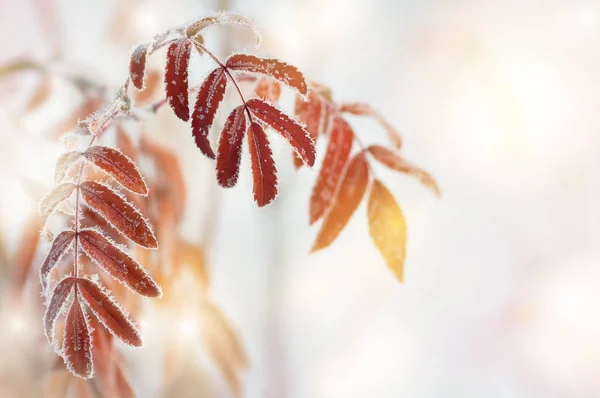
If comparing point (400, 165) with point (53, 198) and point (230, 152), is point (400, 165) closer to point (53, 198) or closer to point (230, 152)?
point (230, 152)

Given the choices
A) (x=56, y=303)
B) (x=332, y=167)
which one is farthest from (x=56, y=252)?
(x=332, y=167)

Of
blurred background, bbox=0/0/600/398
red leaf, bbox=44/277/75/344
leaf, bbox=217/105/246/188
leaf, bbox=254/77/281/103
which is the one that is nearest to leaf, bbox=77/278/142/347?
red leaf, bbox=44/277/75/344

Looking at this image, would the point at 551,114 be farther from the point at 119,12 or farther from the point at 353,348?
the point at 119,12

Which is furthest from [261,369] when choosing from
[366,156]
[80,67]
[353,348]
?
[366,156]

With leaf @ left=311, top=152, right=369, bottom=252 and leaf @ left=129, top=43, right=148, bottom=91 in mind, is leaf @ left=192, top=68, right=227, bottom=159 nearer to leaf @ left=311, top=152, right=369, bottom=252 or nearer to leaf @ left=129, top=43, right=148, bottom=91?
leaf @ left=129, top=43, right=148, bottom=91

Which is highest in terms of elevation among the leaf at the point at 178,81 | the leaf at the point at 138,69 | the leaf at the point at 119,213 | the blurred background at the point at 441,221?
the blurred background at the point at 441,221

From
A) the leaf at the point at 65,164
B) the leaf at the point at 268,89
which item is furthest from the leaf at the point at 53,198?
the leaf at the point at 268,89

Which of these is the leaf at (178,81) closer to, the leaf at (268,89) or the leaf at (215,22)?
the leaf at (215,22)
